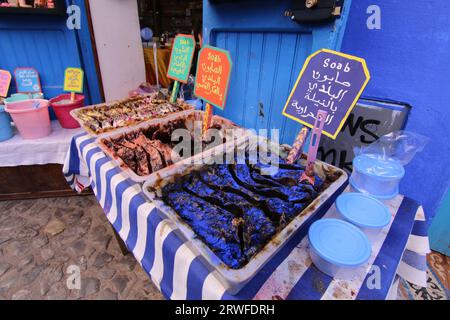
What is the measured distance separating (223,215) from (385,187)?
0.67 m

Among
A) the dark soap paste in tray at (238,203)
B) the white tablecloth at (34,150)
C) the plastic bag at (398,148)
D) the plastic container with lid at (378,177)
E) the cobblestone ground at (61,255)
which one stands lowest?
the cobblestone ground at (61,255)

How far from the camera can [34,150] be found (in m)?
2.10

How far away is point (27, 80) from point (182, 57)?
1725 mm

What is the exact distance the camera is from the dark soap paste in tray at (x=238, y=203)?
0.76m

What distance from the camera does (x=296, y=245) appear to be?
0.81 meters

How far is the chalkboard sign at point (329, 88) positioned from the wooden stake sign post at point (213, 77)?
37 cm

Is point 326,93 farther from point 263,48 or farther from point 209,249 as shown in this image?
point 209,249

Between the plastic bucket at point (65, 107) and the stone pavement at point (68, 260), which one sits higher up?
the plastic bucket at point (65, 107)

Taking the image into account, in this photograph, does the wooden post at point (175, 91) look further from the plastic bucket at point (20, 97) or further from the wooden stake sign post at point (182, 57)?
the plastic bucket at point (20, 97)

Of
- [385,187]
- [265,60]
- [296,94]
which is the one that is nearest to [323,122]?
[296,94]

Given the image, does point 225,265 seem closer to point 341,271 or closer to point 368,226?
point 341,271

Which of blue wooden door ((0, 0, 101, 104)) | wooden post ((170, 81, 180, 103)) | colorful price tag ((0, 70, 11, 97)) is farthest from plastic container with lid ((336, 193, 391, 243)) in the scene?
colorful price tag ((0, 70, 11, 97))

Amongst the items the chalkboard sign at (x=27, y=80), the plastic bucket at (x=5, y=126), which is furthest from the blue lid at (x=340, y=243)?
the chalkboard sign at (x=27, y=80)

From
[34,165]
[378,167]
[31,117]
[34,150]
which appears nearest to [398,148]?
[378,167]
